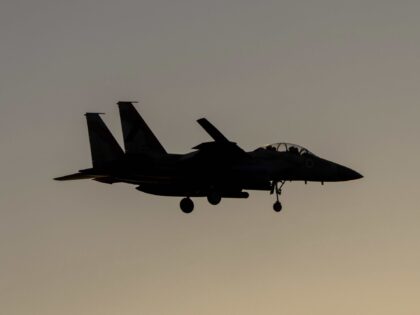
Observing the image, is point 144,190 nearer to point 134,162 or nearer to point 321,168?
point 134,162

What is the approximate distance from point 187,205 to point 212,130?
682 centimetres

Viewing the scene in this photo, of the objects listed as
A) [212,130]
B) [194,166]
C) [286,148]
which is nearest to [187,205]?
[194,166]

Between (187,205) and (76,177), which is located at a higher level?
(76,177)

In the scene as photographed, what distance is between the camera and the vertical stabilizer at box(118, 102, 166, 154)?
310ft

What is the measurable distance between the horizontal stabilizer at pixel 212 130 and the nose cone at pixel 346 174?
8.68 metres

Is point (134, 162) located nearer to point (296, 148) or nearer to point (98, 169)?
point (98, 169)

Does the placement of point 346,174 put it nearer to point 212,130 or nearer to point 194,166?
point 194,166

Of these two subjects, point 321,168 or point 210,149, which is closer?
point 210,149

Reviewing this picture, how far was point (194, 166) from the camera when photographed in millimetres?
92562

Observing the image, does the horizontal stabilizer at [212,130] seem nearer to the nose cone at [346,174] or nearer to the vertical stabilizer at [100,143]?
the vertical stabilizer at [100,143]

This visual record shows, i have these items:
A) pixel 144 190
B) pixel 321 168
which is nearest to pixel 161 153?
pixel 144 190

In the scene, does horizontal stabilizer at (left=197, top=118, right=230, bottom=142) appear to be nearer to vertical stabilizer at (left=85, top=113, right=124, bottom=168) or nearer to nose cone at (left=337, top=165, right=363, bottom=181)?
vertical stabilizer at (left=85, top=113, right=124, bottom=168)

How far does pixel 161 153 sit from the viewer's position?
309 ft

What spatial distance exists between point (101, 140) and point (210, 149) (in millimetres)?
6308
